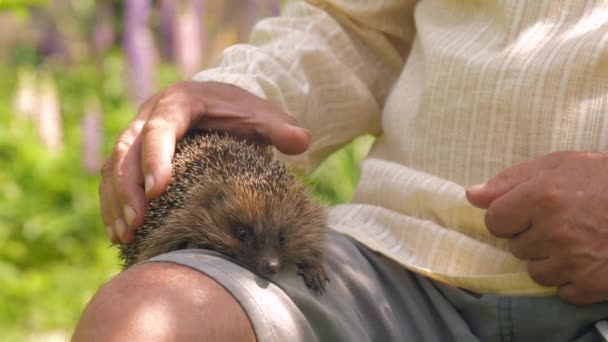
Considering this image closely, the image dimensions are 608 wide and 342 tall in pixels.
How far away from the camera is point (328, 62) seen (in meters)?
2.67

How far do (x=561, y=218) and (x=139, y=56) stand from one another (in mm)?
4073

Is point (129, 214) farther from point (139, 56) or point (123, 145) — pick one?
point (139, 56)

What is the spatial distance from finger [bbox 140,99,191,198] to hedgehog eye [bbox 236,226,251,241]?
0.29 m

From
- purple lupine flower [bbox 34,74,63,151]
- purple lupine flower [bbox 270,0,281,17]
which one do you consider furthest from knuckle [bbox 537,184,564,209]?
purple lupine flower [bbox 34,74,63,151]

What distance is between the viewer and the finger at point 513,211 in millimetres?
1956

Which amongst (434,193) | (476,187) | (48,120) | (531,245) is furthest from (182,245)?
(48,120)

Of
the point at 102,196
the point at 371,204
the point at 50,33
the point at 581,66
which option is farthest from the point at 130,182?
the point at 50,33

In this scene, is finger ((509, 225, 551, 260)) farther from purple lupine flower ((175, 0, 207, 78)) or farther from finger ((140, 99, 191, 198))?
purple lupine flower ((175, 0, 207, 78))

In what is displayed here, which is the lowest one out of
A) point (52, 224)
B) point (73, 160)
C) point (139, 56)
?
point (52, 224)

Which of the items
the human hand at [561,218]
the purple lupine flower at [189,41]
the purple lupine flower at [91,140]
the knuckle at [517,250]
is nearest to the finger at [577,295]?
the human hand at [561,218]

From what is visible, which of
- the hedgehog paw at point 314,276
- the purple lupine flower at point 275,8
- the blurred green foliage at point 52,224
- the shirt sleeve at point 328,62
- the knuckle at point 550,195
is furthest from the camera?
the purple lupine flower at point 275,8

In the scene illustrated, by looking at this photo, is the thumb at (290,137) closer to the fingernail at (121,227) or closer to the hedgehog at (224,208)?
the hedgehog at (224,208)

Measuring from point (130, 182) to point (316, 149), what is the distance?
0.68 metres

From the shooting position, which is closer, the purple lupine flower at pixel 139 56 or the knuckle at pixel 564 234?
the knuckle at pixel 564 234
